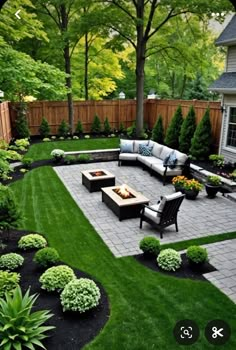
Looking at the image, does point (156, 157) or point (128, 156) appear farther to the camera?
point (128, 156)

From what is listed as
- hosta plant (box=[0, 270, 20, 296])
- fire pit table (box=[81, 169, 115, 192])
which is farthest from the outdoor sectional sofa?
hosta plant (box=[0, 270, 20, 296])

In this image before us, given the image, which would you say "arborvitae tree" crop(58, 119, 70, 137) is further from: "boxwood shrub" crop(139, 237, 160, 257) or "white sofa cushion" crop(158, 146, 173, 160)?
"boxwood shrub" crop(139, 237, 160, 257)

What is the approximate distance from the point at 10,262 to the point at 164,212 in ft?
11.3

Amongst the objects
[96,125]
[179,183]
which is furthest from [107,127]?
[179,183]

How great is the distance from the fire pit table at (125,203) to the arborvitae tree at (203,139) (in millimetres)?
5377

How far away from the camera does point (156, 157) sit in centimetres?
1266

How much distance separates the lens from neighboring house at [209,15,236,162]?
11758mm

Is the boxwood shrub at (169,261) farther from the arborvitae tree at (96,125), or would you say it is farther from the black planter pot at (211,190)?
the arborvitae tree at (96,125)

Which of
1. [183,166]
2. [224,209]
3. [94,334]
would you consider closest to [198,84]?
[183,166]

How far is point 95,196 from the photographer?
9.78m

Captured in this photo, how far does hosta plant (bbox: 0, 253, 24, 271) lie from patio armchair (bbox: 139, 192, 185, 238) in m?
3.13

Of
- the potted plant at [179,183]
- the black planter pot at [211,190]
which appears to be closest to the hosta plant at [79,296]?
the potted plant at [179,183]

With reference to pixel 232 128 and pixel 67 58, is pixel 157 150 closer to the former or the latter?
pixel 232 128

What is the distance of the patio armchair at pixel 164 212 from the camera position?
691 cm
